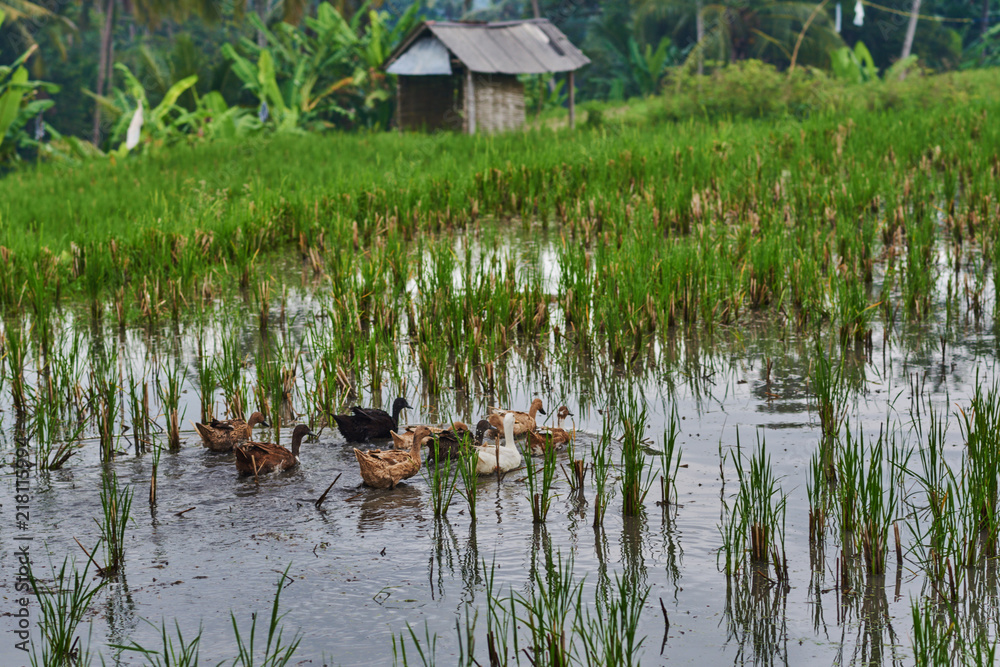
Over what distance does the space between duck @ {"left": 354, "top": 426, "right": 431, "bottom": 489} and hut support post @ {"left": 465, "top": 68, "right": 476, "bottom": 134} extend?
1727 centimetres

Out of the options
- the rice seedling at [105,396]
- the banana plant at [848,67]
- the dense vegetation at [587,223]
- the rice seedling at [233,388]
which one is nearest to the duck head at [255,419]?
the rice seedling at [233,388]

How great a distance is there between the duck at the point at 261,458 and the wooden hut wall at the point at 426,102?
725 inches

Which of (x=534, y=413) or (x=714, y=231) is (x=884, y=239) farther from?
(x=534, y=413)

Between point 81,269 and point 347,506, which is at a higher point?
point 81,269

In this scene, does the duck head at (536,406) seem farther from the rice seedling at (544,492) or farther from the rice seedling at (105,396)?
the rice seedling at (105,396)

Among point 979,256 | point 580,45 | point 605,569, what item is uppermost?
point 580,45

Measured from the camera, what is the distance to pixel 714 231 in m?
7.93

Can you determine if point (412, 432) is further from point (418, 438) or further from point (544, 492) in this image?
point (544, 492)

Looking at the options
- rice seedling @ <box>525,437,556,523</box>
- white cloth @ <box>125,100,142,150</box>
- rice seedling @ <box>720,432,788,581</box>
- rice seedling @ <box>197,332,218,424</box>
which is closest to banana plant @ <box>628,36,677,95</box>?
white cloth @ <box>125,100,142,150</box>

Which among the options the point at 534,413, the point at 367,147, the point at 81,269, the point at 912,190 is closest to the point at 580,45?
the point at 367,147

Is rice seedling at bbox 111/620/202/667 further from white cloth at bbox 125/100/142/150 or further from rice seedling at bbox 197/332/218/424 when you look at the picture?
white cloth at bbox 125/100/142/150

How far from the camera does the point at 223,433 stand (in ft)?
13.4

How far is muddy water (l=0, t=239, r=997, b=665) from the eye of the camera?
2.71 meters

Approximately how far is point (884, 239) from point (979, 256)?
0.77m
